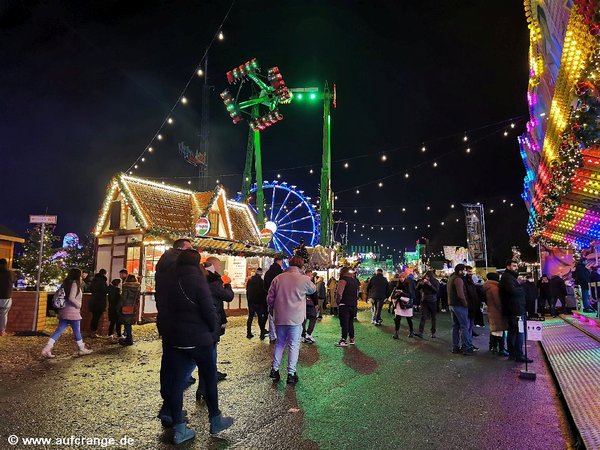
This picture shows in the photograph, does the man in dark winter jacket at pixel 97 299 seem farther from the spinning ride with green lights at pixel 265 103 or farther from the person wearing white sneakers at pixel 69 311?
the spinning ride with green lights at pixel 265 103

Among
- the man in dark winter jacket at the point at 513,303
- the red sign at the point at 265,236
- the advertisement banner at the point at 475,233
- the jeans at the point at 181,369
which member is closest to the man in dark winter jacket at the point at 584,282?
the man in dark winter jacket at the point at 513,303

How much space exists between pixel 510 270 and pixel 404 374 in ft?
9.92

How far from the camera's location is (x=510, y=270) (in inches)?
309

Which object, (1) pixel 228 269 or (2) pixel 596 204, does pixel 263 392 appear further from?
(1) pixel 228 269

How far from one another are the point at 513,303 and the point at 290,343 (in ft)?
14.3

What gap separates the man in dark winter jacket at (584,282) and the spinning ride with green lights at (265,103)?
47.3ft

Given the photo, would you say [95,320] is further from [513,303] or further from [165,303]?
[513,303]

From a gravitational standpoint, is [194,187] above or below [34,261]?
above

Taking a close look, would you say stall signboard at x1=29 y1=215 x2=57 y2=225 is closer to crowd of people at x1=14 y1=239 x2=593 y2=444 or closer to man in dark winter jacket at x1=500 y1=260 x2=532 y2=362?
crowd of people at x1=14 y1=239 x2=593 y2=444

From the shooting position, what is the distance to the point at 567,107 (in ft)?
23.4

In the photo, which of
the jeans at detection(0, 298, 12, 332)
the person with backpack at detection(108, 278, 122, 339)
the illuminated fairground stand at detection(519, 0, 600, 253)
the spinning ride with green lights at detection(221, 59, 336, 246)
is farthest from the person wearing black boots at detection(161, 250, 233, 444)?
the spinning ride with green lights at detection(221, 59, 336, 246)

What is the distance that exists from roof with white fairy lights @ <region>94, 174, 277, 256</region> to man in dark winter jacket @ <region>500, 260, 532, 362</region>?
36.8 ft

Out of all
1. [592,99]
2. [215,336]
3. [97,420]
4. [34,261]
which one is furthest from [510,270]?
[34,261]

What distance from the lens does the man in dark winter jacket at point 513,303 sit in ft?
24.9
